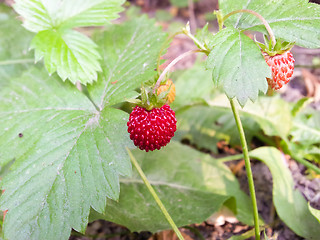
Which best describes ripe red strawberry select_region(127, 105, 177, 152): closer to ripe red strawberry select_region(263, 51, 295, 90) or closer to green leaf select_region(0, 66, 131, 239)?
green leaf select_region(0, 66, 131, 239)

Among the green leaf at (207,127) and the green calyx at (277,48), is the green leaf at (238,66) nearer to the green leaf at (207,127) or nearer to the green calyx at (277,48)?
the green calyx at (277,48)

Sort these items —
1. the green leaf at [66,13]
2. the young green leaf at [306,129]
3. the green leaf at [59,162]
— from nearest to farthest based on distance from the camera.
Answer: the green leaf at [59,162]
the green leaf at [66,13]
the young green leaf at [306,129]

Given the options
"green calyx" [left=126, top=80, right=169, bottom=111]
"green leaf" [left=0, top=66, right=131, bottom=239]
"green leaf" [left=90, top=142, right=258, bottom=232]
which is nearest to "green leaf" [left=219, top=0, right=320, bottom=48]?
"green calyx" [left=126, top=80, right=169, bottom=111]

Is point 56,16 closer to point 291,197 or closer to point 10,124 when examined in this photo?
point 10,124

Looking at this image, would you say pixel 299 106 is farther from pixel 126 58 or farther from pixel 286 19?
pixel 126 58

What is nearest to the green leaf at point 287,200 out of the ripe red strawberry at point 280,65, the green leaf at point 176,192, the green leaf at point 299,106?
the green leaf at point 176,192

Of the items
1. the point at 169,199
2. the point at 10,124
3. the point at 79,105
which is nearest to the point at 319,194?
the point at 169,199
